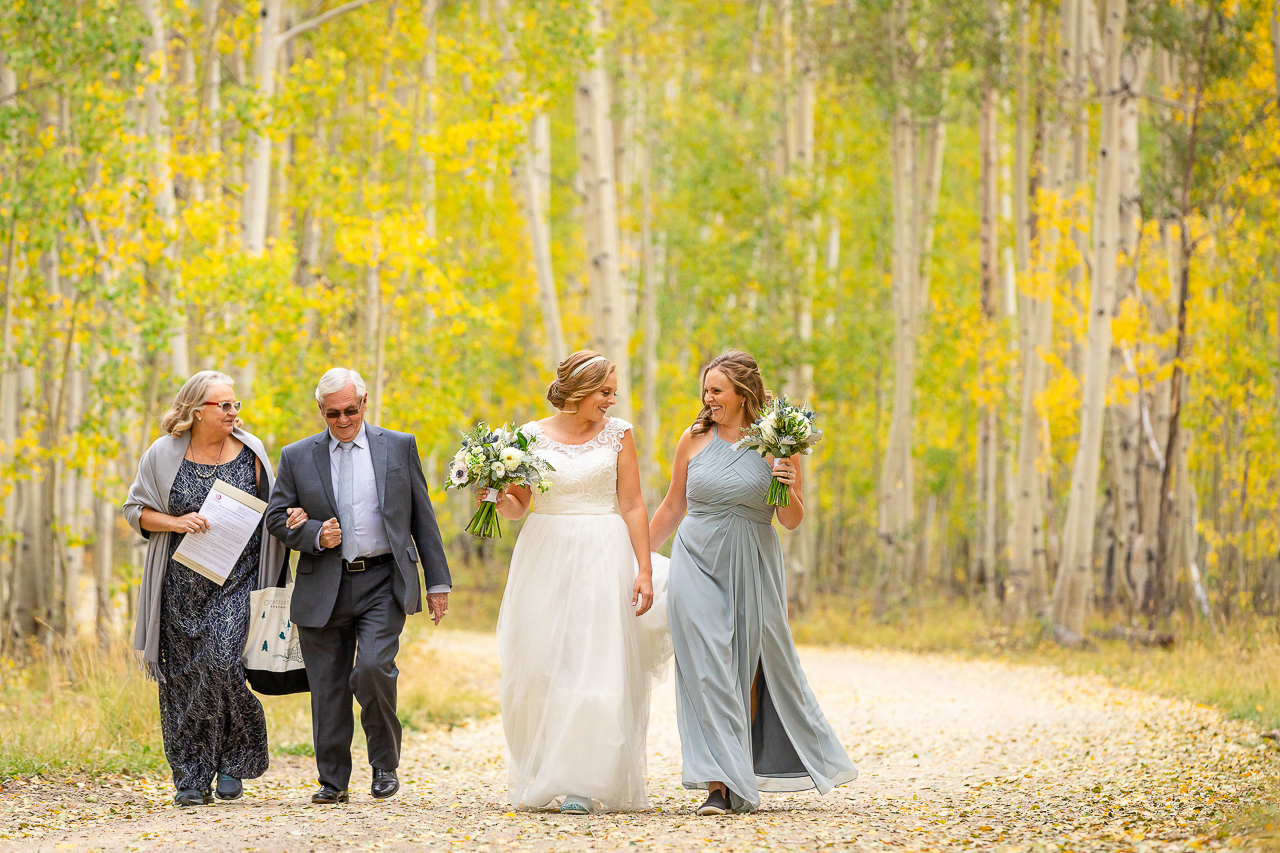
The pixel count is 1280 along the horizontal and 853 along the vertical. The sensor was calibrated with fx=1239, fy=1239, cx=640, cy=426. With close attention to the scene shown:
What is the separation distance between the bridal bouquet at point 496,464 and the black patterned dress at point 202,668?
1.06m

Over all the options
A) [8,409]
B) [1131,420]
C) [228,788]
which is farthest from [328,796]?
[1131,420]

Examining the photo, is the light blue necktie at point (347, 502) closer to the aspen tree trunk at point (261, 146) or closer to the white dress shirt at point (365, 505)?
the white dress shirt at point (365, 505)

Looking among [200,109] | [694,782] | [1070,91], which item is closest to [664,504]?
[694,782]

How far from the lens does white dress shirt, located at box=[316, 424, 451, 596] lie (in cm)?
549

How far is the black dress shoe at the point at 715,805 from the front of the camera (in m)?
5.14

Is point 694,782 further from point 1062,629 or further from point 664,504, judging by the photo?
point 1062,629

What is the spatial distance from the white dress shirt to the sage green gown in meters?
1.13

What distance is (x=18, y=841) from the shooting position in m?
4.81

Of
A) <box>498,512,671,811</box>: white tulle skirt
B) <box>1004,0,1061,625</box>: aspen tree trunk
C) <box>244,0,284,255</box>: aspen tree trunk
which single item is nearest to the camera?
<box>498,512,671,811</box>: white tulle skirt

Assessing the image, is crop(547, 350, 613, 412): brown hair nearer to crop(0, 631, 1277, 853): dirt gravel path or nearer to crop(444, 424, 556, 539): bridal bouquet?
crop(444, 424, 556, 539): bridal bouquet

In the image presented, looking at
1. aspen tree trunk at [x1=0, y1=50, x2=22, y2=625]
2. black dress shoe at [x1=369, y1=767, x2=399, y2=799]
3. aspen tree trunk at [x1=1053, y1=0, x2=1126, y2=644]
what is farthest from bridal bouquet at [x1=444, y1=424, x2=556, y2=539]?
aspen tree trunk at [x1=1053, y1=0, x2=1126, y2=644]

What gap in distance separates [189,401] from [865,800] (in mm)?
3641

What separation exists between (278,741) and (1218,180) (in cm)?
1134

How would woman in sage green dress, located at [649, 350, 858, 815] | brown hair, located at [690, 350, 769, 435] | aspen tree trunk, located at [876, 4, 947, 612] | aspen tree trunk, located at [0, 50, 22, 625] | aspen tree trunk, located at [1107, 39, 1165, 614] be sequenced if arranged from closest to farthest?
woman in sage green dress, located at [649, 350, 858, 815], brown hair, located at [690, 350, 769, 435], aspen tree trunk, located at [0, 50, 22, 625], aspen tree trunk, located at [1107, 39, 1165, 614], aspen tree trunk, located at [876, 4, 947, 612]
